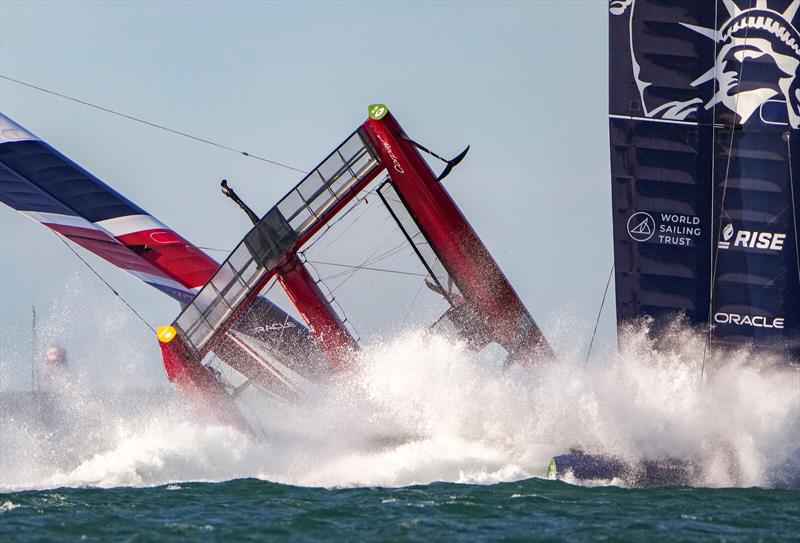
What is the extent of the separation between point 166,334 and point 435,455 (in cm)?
490

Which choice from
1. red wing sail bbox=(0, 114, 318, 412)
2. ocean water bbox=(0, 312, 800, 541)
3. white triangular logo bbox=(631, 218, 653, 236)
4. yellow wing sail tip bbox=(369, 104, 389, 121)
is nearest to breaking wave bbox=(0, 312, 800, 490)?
ocean water bbox=(0, 312, 800, 541)

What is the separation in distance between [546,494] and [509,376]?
3.20 m

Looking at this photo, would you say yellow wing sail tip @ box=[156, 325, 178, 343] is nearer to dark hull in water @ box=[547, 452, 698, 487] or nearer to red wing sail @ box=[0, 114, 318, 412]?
red wing sail @ box=[0, 114, 318, 412]

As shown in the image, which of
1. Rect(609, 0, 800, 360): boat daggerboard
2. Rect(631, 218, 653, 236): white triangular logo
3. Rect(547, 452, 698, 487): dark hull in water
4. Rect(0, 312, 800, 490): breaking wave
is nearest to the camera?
Rect(547, 452, 698, 487): dark hull in water

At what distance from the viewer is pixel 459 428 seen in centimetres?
1767

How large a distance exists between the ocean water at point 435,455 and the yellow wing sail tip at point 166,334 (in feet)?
3.09

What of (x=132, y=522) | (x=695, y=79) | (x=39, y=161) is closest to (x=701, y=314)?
(x=695, y=79)

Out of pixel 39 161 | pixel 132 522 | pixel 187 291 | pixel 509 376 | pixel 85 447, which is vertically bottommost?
pixel 132 522

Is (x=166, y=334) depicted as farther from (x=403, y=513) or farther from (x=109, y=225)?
(x=403, y=513)

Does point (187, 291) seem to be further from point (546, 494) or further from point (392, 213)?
point (546, 494)

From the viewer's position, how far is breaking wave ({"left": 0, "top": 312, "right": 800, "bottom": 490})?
16.4 m

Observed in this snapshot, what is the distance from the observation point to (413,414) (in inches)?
711

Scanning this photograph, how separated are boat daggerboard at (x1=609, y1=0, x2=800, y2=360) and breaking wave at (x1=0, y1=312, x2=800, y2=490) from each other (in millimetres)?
689

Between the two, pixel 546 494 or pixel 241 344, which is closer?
pixel 546 494
